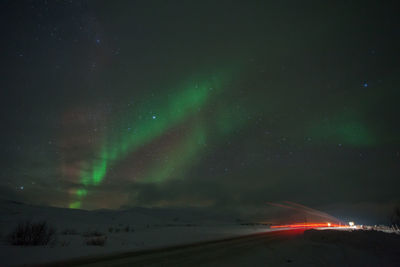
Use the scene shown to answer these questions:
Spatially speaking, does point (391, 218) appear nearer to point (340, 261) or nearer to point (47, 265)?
point (340, 261)

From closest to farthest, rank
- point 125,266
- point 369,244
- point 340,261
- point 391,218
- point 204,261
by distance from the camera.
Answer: point 125,266 → point 204,261 → point 340,261 → point 369,244 → point 391,218

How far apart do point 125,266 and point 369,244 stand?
50.5ft

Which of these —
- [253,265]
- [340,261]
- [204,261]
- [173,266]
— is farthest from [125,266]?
[340,261]

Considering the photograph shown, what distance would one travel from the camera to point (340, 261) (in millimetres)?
9562

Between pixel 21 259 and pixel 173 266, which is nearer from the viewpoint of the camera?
pixel 173 266

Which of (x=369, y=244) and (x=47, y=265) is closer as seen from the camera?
(x=47, y=265)

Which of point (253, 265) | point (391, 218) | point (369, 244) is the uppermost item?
point (253, 265)

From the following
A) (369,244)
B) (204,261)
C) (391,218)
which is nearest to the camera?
(204,261)

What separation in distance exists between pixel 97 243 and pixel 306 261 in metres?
12.9

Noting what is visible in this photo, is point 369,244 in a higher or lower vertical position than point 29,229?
lower

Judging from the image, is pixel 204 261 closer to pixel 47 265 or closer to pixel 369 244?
pixel 47 265

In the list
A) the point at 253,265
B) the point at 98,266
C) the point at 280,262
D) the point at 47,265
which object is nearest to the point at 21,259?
the point at 47,265

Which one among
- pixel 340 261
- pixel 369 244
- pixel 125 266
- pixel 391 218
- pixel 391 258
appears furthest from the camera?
pixel 391 218

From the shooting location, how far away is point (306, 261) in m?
9.30
